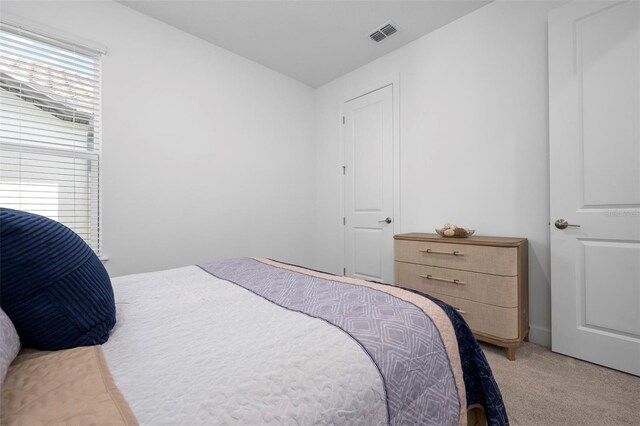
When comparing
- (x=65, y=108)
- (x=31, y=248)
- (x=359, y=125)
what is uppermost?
(x=359, y=125)

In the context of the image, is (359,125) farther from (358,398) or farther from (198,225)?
(358,398)

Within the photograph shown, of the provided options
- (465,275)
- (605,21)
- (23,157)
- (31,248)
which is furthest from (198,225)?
A: (605,21)

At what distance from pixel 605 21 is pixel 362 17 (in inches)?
67.5

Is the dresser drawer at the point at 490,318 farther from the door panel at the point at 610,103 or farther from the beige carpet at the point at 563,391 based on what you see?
the door panel at the point at 610,103

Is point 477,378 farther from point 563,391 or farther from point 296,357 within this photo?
point 563,391

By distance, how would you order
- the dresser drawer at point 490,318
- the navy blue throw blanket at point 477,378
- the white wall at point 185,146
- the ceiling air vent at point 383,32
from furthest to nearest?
the ceiling air vent at point 383,32, the white wall at point 185,146, the dresser drawer at point 490,318, the navy blue throw blanket at point 477,378

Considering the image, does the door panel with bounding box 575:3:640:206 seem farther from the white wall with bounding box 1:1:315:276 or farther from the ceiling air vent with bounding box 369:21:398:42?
the white wall with bounding box 1:1:315:276

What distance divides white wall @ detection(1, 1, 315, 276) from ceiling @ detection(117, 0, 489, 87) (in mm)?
195

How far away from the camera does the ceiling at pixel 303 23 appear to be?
7.80 ft

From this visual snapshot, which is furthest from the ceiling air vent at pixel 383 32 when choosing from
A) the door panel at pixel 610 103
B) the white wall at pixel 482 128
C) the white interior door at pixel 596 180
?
the door panel at pixel 610 103

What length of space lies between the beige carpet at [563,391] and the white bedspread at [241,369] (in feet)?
4.09

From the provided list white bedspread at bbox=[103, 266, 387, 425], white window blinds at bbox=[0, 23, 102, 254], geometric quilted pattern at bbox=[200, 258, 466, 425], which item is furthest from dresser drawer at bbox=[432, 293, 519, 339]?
white window blinds at bbox=[0, 23, 102, 254]

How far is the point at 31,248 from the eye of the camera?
685mm

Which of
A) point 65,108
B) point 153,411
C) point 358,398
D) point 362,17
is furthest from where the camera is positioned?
point 362,17
